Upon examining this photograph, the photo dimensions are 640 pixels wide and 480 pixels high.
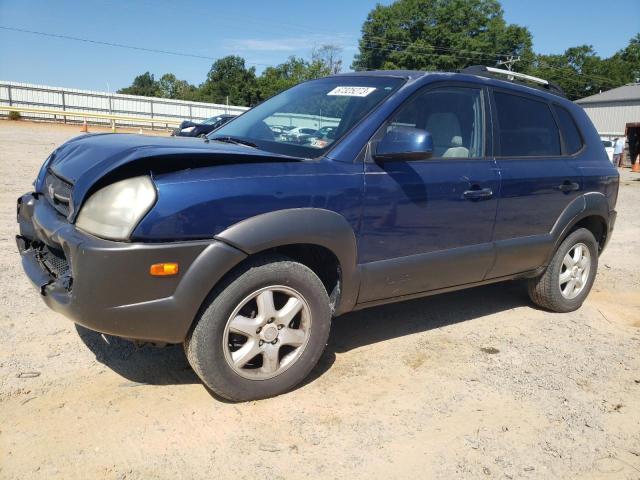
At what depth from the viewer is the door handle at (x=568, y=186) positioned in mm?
4320

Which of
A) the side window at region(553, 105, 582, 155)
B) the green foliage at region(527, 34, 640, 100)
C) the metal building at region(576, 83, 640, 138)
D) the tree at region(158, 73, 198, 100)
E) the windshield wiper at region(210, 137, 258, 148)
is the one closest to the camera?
the windshield wiper at region(210, 137, 258, 148)

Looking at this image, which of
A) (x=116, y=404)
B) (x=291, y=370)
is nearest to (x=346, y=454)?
(x=291, y=370)

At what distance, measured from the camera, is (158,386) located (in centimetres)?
310

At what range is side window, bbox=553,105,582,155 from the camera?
4.61 meters

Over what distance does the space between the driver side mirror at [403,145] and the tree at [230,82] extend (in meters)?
70.4

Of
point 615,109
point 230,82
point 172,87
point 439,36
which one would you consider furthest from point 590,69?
point 172,87

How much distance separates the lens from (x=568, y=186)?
438 cm

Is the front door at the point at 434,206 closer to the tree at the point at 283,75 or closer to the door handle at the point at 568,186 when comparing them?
the door handle at the point at 568,186

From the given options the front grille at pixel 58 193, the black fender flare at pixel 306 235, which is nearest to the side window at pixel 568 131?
the black fender flare at pixel 306 235

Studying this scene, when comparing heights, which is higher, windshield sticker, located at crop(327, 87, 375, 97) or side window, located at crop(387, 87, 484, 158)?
windshield sticker, located at crop(327, 87, 375, 97)

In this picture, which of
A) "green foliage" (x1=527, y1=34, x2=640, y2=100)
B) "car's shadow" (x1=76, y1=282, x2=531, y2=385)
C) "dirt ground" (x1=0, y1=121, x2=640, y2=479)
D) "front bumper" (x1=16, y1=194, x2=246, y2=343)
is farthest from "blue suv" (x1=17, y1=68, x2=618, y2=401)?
"green foliage" (x1=527, y1=34, x2=640, y2=100)

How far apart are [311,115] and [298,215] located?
111cm

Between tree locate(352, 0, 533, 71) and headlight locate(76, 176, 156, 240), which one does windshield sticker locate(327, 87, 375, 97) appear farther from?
tree locate(352, 0, 533, 71)

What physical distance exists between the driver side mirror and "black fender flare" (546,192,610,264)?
174cm
